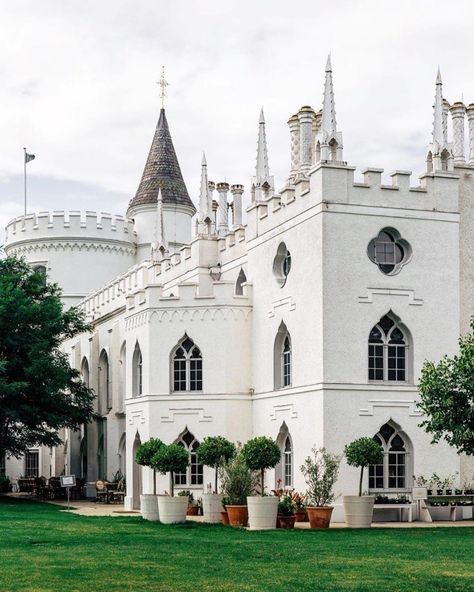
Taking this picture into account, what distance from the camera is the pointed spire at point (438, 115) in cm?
3203

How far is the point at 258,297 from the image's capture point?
35.1 m

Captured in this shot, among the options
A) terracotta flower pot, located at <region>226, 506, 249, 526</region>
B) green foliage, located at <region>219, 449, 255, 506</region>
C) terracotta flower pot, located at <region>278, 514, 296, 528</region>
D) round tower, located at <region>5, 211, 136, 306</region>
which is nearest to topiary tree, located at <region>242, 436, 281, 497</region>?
green foliage, located at <region>219, 449, 255, 506</region>

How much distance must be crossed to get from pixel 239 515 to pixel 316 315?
254 inches

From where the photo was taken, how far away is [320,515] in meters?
26.4

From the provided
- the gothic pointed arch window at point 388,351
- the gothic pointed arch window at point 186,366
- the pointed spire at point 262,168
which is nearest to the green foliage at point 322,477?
the gothic pointed arch window at point 388,351

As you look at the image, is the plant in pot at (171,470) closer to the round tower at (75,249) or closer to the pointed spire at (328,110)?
the pointed spire at (328,110)

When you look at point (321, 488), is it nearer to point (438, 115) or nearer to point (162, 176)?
point (438, 115)

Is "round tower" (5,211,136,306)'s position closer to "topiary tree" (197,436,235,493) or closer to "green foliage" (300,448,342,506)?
"topiary tree" (197,436,235,493)

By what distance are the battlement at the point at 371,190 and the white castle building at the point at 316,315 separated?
1.5 inches

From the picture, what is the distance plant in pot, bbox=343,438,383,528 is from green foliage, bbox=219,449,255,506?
8.03ft

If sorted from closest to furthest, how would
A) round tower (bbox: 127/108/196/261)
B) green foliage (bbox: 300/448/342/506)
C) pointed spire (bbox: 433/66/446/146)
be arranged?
green foliage (bbox: 300/448/342/506) → pointed spire (bbox: 433/66/446/146) → round tower (bbox: 127/108/196/261)

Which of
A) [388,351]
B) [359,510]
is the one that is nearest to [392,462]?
[388,351]

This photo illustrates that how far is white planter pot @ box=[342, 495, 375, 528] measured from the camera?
1048 inches

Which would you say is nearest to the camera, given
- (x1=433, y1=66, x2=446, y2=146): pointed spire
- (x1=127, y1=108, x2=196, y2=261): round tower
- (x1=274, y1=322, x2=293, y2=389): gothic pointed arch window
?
(x1=433, y1=66, x2=446, y2=146): pointed spire
